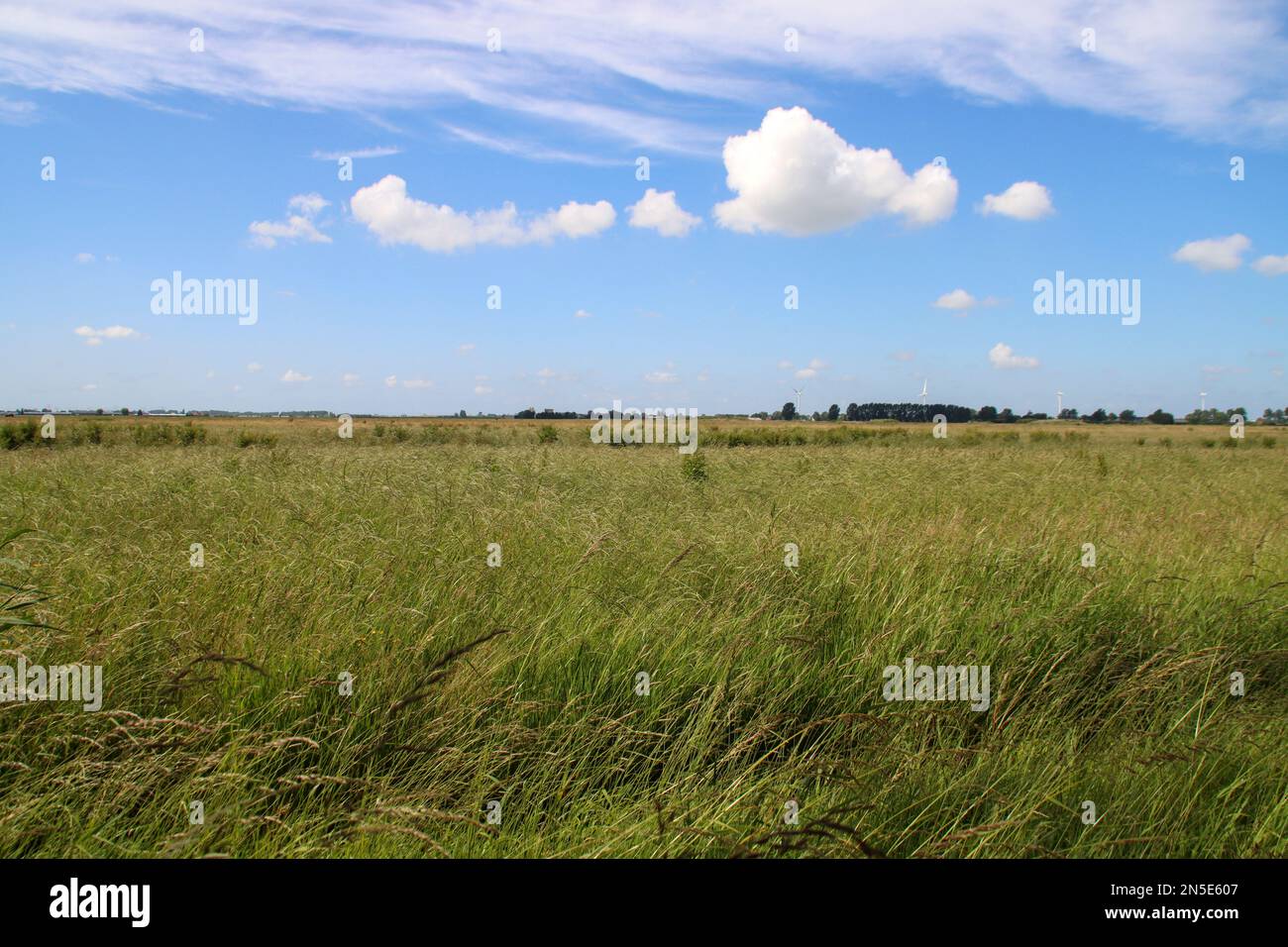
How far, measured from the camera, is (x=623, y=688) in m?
3.53

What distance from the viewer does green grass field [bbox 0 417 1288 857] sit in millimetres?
2484

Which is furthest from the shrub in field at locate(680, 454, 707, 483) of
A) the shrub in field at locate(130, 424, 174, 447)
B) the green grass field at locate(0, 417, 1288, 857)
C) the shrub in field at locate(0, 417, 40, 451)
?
the shrub in field at locate(130, 424, 174, 447)

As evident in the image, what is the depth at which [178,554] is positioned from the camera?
5.07m

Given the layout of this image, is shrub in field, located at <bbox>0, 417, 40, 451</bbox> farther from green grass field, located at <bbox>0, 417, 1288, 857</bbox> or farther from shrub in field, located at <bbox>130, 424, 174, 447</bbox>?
green grass field, located at <bbox>0, 417, 1288, 857</bbox>

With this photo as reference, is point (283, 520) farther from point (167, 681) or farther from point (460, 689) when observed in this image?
point (460, 689)

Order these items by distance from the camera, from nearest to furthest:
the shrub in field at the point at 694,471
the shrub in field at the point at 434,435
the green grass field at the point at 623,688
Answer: the green grass field at the point at 623,688 < the shrub in field at the point at 694,471 < the shrub in field at the point at 434,435

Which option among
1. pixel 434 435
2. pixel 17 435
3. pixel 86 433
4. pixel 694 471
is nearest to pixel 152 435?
pixel 86 433

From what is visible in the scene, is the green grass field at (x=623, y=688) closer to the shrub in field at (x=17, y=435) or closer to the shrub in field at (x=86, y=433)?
the shrub in field at (x=17, y=435)

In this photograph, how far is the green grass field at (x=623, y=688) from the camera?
2.48 metres

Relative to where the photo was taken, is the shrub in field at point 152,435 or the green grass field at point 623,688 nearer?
the green grass field at point 623,688

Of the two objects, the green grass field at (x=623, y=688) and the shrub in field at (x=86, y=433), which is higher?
the shrub in field at (x=86, y=433)

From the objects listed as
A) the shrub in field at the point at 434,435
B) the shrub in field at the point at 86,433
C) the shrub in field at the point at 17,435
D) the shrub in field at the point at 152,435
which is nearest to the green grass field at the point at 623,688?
the shrub in field at the point at 17,435

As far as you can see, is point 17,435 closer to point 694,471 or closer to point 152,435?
point 152,435
